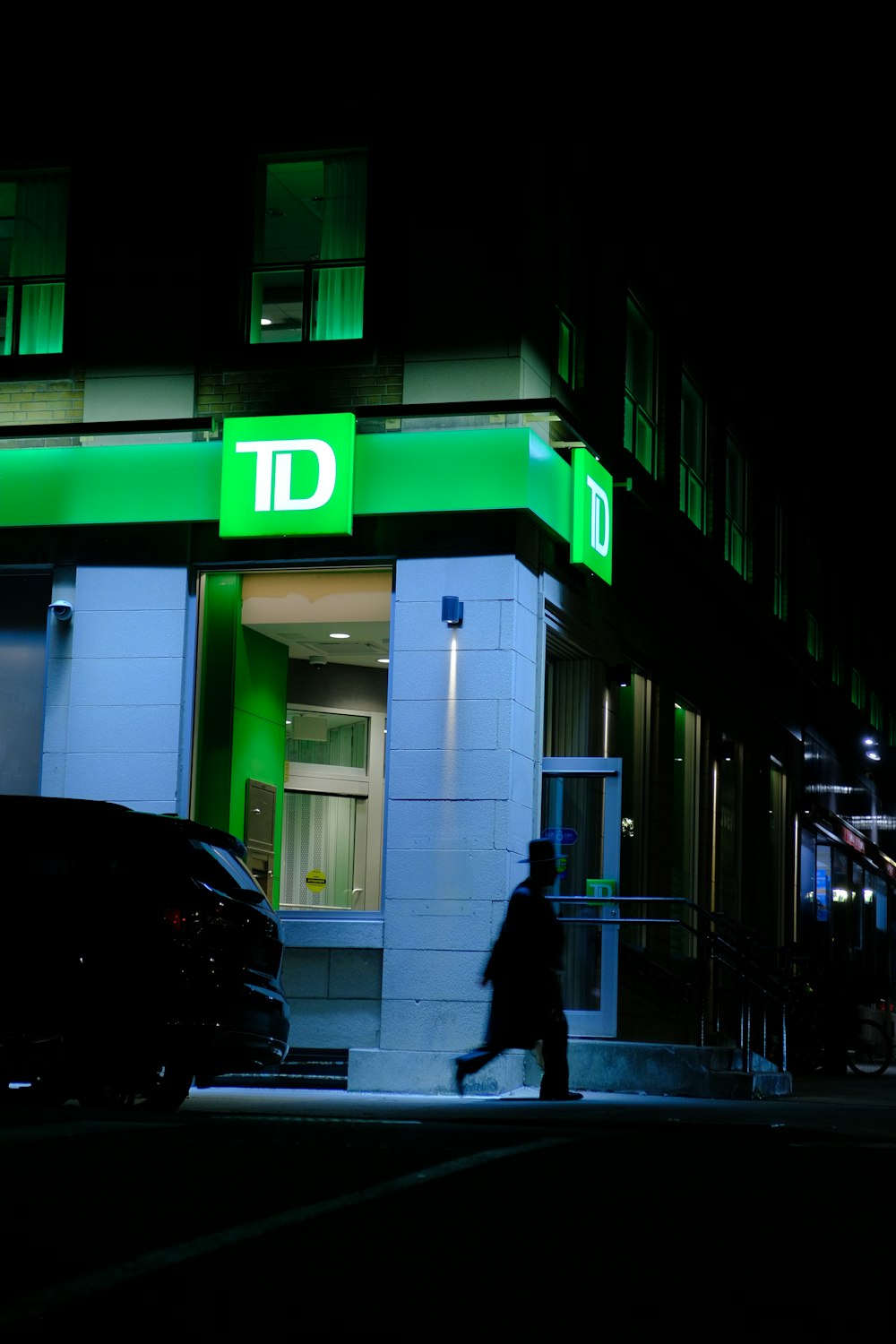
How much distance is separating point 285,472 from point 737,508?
41.3 ft

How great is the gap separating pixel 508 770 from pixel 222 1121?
6828mm

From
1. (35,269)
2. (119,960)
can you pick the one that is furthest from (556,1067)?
(35,269)

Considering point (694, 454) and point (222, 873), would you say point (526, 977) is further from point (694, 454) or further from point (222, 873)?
point (694, 454)

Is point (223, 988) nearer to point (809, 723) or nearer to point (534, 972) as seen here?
point (534, 972)

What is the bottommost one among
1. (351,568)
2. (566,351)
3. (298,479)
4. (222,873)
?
(222,873)

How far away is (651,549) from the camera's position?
2144cm

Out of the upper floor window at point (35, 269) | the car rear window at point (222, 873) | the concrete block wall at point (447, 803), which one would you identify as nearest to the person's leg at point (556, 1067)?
the concrete block wall at point (447, 803)

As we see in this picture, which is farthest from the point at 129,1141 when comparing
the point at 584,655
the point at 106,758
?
the point at 584,655

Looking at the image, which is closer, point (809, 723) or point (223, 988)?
point (223, 988)

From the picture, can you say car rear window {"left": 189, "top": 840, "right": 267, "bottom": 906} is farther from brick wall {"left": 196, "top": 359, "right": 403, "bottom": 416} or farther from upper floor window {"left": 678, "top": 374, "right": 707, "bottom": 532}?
upper floor window {"left": 678, "top": 374, "right": 707, "bottom": 532}

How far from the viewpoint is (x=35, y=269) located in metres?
18.0

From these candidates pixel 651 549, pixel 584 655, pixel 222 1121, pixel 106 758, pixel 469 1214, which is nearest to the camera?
pixel 469 1214

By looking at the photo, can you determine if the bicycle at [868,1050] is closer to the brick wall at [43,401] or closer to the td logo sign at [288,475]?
the td logo sign at [288,475]

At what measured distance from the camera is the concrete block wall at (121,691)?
16.6 meters
